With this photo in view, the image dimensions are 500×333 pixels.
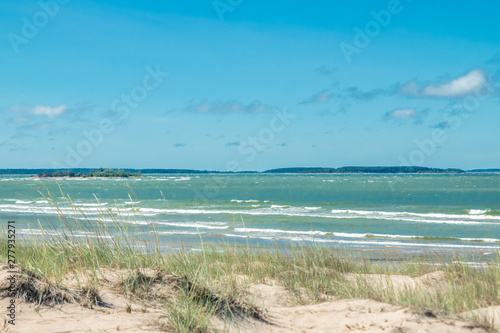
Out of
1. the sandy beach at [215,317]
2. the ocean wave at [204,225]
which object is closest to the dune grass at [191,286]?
the sandy beach at [215,317]

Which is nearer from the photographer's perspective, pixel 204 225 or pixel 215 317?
pixel 215 317

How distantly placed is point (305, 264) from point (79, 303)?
3901 mm

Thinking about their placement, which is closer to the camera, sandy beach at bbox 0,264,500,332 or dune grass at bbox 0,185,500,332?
sandy beach at bbox 0,264,500,332

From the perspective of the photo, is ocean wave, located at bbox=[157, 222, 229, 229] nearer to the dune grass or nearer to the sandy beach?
the dune grass

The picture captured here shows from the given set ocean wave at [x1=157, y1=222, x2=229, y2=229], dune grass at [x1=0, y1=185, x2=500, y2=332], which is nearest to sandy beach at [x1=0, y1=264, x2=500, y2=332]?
dune grass at [x1=0, y1=185, x2=500, y2=332]

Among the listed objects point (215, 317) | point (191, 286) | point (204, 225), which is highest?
point (191, 286)

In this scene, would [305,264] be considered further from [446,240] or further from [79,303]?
[446,240]

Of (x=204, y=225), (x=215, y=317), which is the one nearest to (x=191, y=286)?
(x=215, y=317)

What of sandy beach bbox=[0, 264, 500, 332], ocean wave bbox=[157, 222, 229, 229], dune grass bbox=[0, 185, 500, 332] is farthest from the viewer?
ocean wave bbox=[157, 222, 229, 229]

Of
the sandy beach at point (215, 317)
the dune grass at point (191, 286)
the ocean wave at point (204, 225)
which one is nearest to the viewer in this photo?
the sandy beach at point (215, 317)

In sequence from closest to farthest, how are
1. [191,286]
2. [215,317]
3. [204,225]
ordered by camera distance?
[215,317] < [191,286] < [204,225]

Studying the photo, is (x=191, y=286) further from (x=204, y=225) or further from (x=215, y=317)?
(x=204, y=225)

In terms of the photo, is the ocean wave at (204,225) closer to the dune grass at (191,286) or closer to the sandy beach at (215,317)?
the dune grass at (191,286)

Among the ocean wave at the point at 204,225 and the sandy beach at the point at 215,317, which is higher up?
the sandy beach at the point at 215,317
